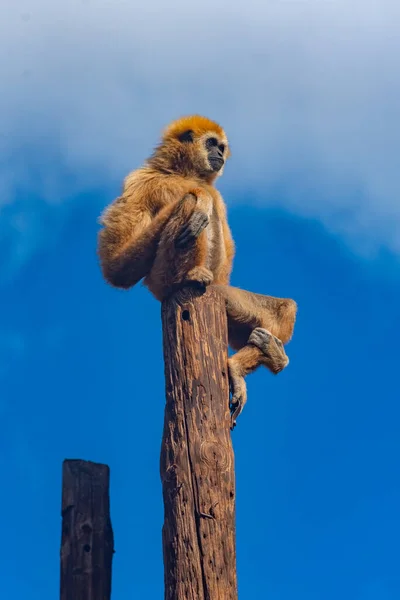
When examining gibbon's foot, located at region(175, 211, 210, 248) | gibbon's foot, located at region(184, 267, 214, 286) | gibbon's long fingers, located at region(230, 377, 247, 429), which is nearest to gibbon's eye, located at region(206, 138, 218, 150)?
gibbon's foot, located at region(175, 211, 210, 248)

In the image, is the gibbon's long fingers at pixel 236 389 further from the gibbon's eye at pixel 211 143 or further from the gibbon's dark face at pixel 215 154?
the gibbon's eye at pixel 211 143

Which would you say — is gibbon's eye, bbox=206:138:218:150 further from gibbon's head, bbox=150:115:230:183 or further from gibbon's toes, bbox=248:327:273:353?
gibbon's toes, bbox=248:327:273:353

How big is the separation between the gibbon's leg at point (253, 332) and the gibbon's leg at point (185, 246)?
382 millimetres

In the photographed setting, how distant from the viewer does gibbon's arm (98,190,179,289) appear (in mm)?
7492

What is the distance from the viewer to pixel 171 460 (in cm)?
621

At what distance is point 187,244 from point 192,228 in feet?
0.50

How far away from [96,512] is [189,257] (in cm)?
230

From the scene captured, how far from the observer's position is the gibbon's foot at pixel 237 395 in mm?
6973

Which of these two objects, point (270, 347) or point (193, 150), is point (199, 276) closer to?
point (270, 347)

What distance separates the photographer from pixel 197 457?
20.1ft

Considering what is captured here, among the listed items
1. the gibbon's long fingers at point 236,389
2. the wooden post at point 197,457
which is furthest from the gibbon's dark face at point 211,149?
the gibbon's long fingers at point 236,389

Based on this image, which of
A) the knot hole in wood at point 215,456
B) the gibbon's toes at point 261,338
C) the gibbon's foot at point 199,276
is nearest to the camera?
the knot hole in wood at point 215,456

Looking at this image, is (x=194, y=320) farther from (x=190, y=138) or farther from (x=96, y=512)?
(x=190, y=138)

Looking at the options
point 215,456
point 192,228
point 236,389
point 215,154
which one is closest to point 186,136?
point 215,154
